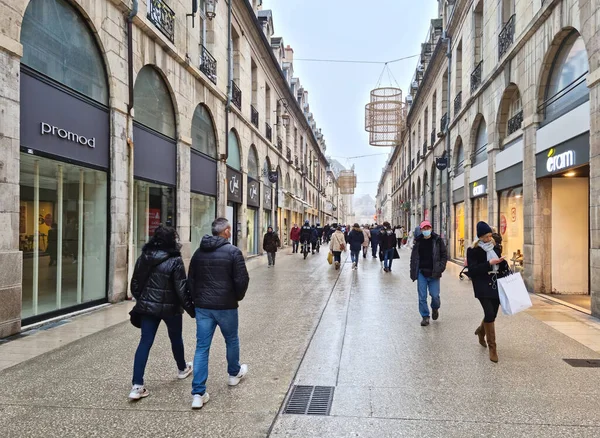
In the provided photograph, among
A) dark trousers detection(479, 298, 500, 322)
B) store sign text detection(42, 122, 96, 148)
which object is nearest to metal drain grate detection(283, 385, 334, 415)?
dark trousers detection(479, 298, 500, 322)

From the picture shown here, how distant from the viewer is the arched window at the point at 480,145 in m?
15.4

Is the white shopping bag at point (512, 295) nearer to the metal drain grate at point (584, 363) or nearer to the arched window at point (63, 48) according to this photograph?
the metal drain grate at point (584, 363)

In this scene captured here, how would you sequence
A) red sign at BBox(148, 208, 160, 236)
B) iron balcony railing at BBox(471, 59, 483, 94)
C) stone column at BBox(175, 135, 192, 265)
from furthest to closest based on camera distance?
iron balcony railing at BBox(471, 59, 483, 94) → stone column at BBox(175, 135, 192, 265) → red sign at BBox(148, 208, 160, 236)

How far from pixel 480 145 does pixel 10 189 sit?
14211 mm

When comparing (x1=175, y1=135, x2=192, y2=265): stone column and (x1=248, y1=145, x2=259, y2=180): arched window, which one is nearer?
(x1=175, y1=135, x2=192, y2=265): stone column

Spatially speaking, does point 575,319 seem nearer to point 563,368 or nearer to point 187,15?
point 563,368

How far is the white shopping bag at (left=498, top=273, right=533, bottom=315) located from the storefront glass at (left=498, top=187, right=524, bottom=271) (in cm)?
689

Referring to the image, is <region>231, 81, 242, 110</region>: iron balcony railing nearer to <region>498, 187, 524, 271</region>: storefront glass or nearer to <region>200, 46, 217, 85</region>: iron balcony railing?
<region>200, 46, 217, 85</region>: iron balcony railing

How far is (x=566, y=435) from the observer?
3.32 metres

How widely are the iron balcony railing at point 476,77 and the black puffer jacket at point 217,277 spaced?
14.1 metres

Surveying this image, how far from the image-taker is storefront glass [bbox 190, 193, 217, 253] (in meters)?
14.0

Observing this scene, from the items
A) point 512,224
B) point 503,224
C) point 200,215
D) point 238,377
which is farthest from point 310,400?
point 200,215

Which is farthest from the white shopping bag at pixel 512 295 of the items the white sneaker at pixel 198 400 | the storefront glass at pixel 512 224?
the storefront glass at pixel 512 224

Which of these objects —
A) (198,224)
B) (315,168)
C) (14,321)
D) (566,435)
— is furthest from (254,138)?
(315,168)
